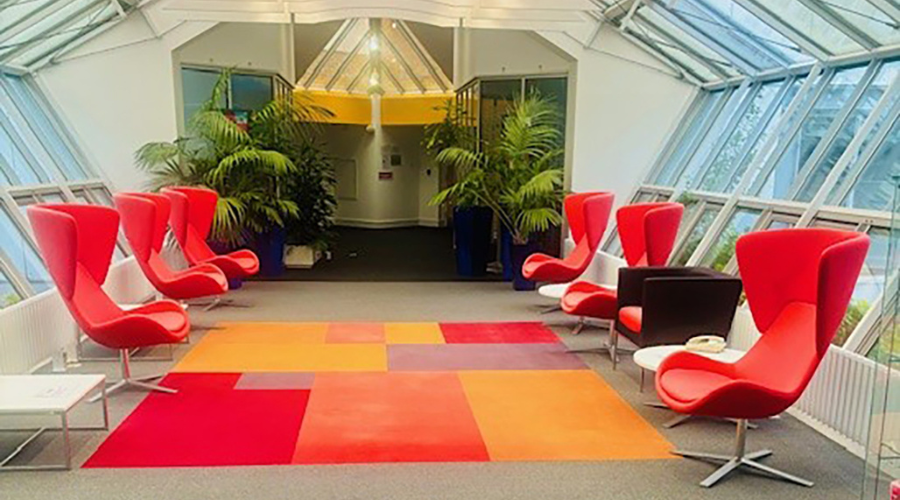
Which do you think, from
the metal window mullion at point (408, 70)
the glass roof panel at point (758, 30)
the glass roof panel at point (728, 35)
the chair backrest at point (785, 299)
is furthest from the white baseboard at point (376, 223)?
the chair backrest at point (785, 299)

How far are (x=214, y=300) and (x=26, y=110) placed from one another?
2.86 meters

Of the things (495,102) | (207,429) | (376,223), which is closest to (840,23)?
(495,102)

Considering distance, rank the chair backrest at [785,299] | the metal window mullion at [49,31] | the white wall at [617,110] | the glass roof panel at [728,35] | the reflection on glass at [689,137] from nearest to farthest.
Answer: the chair backrest at [785,299]
the glass roof panel at [728,35]
the metal window mullion at [49,31]
the reflection on glass at [689,137]
the white wall at [617,110]

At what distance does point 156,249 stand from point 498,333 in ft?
10.5

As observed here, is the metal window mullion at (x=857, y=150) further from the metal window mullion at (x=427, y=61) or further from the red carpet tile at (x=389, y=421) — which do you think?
the metal window mullion at (x=427, y=61)

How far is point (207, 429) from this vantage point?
4.06 m

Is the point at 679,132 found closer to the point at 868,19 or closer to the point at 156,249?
the point at 868,19

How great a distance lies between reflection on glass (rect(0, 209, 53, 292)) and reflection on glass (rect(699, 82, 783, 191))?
20.6 feet

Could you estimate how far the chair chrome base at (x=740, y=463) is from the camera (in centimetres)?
348

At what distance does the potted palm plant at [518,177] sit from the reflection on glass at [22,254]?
4188mm

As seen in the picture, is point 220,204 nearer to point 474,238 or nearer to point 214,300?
point 214,300

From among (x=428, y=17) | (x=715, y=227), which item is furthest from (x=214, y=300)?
(x=715, y=227)

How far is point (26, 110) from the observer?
24.7ft

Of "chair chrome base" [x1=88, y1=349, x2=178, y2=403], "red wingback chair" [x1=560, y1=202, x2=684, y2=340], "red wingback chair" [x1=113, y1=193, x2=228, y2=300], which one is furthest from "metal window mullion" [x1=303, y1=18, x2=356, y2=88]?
"chair chrome base" [x1=88, y1=349, x2=178, y2=403]
